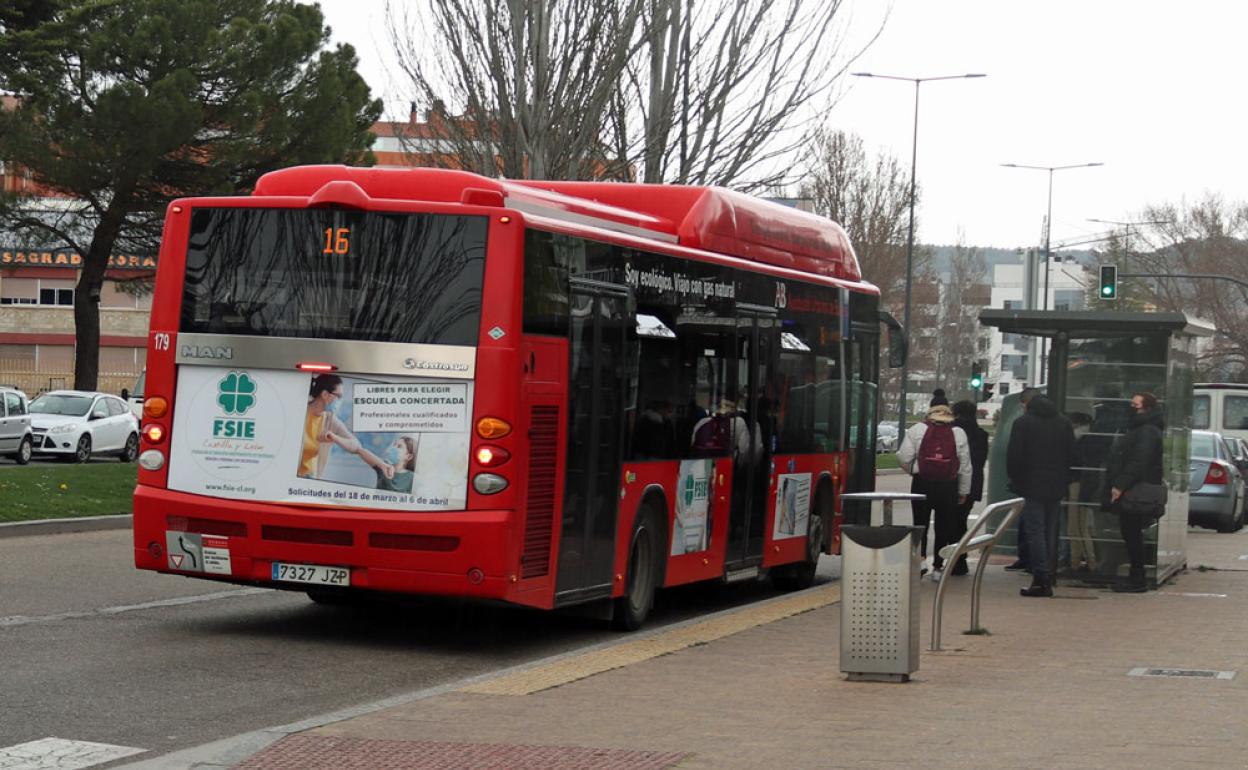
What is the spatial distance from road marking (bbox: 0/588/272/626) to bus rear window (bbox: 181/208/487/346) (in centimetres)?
214

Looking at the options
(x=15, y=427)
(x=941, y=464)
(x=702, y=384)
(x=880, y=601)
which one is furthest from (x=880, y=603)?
(x=15, y=427)

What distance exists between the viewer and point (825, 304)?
17250 millimetres

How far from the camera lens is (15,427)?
35.3 metres

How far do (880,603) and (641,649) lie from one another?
184cm

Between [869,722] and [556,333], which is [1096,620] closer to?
[556,333]

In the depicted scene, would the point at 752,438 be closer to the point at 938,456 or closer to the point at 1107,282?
the point at 938,456

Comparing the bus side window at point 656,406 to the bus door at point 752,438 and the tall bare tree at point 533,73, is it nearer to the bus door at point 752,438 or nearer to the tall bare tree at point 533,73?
the bus door at point 752,438

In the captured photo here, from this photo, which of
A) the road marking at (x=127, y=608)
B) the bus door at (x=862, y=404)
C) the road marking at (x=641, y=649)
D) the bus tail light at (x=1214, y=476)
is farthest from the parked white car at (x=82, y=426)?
the road marking at (x=641, y=649)

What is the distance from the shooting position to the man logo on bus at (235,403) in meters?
11.7

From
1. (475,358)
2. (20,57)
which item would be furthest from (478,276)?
(20,57)

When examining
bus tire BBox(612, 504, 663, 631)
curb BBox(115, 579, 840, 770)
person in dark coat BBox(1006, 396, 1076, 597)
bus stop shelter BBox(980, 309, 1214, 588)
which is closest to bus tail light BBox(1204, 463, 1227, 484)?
bus stop shelter BBox(980, 309, 1214, 588)

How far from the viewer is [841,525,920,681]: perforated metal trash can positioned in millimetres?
10297

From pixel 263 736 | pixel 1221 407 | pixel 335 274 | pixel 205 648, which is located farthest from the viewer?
pixel 1221 407

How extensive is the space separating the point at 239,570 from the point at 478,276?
2.34m
